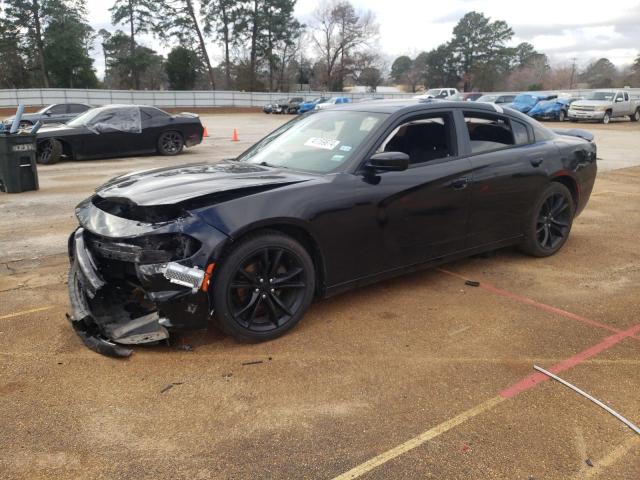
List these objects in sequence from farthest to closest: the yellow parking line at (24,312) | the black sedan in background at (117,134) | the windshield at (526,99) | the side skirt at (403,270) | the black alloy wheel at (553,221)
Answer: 1. the windshield at (526,99)
2. the black sedan in background at (117,134)
3. the black alloy wheel at (553,221)
4. the yellow parking line at (24,312)
5. the side skirt at (403,270)

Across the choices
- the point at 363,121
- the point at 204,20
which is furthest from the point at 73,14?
the point at 363,121

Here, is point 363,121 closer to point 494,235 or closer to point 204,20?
point 494,235

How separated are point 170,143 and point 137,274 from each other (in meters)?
12.1

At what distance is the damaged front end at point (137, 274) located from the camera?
10.7 feet

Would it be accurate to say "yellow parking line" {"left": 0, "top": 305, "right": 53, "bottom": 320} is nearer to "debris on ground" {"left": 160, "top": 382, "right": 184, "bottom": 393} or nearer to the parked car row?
"debris on ground" {"left": 160, "top": 382, "right": 184, "bottom": 393}

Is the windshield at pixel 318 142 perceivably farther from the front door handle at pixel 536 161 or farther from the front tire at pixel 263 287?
the front door handle at pixel 536 161

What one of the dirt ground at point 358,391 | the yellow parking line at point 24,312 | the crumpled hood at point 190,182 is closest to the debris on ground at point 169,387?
the dirt ground at point 358,391

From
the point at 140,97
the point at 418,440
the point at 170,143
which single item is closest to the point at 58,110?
the point at 170,143

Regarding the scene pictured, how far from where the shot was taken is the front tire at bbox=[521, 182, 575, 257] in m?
5.31

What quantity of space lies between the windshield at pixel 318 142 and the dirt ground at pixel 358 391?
3.83 feet

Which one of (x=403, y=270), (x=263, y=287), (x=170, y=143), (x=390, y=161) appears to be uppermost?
(x=390, y=161)

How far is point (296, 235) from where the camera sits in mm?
3754

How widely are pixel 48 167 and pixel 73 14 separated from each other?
144ft

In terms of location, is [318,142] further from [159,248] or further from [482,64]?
[482,64]
